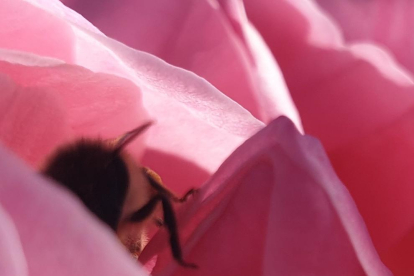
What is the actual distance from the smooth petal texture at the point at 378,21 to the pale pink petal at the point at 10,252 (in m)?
0.48

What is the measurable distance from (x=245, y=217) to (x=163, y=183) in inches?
Answer: 6.2

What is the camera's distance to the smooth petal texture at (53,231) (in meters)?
0.25

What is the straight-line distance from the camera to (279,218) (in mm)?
352

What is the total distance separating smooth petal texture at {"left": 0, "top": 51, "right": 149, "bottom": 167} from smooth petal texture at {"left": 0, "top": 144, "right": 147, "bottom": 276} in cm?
13

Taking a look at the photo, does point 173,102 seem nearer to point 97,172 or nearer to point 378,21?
point 97,172

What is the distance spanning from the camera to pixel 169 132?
1.48 feet

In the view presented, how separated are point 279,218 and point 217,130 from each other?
0.31 feet

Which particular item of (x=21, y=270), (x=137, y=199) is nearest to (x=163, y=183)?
(x=137, y=199)

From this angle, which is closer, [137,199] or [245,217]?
[245,217]

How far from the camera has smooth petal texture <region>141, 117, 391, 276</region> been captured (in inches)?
13.4

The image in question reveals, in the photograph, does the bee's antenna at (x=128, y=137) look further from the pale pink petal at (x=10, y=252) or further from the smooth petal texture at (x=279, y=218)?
the pale pink petal at (x=10, y=252)

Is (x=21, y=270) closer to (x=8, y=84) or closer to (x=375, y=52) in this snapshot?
(x=8, y=84)

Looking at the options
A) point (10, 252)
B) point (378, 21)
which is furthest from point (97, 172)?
point (378, 21)

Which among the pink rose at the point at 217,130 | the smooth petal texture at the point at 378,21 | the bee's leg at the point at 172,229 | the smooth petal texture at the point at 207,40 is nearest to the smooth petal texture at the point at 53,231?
the pink rose at the point at 217,130
